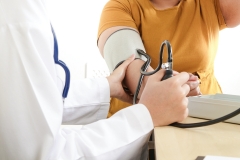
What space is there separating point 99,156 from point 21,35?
0.26m

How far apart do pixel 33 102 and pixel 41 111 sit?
2cm

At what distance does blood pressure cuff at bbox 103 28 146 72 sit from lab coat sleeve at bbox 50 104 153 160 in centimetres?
36

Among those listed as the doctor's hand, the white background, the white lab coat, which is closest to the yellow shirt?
the doctor's hand

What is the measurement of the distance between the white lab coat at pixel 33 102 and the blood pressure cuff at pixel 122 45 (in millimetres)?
422

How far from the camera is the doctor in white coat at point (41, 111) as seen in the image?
18.0 inches

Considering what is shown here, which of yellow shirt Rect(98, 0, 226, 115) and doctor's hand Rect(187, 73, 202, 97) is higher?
yellow shirt Rect(98, 0, 226, 115)

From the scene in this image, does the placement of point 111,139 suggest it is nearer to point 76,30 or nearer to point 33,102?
point 33,102

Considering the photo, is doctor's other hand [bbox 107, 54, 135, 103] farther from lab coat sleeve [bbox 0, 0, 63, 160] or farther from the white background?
the white background

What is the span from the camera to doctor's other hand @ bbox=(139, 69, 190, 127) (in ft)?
2.02

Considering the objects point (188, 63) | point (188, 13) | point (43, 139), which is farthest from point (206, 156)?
point (188, 13)

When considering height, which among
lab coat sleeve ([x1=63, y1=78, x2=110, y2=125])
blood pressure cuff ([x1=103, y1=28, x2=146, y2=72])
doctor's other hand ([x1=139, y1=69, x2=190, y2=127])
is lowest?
lab coat sleeve ([x1=63, y1=78, x2=110, y2=125])

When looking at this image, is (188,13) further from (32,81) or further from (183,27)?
(32,81)

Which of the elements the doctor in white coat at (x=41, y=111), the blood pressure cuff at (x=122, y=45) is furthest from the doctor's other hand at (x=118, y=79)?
the doctor in white coat at (x=41, y=111)

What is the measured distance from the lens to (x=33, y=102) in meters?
0.48
